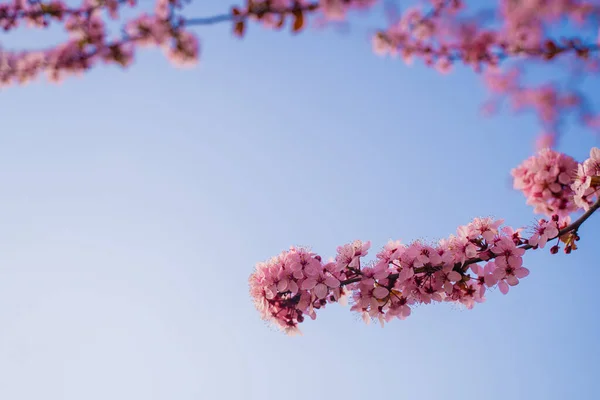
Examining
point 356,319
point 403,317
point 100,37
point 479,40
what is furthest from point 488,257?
point 100,37

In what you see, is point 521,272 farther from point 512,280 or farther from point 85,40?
point 85,40

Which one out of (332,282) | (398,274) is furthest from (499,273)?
(332,282)

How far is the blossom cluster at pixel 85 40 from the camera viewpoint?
6.68m

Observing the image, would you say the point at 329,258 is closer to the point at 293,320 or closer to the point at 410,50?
the point at 293,320

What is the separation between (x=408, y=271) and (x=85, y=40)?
22.5 ft

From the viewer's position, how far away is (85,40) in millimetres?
7258

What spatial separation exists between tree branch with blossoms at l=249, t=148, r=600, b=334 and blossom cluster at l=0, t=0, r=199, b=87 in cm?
461

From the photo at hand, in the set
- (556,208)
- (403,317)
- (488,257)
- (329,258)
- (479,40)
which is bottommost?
(403,317)

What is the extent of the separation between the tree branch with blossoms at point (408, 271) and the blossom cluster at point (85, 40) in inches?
181

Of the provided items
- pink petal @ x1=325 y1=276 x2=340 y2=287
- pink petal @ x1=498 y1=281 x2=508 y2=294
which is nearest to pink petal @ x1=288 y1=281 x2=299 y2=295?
pink petal @ x1=325 y1=276 x2=340 y2=287

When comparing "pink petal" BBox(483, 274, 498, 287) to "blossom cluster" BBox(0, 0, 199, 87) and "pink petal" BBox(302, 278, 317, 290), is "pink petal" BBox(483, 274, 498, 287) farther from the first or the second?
"blossom cluster" BBox(0, 0, 199, 87)

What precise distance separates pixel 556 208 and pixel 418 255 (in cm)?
243

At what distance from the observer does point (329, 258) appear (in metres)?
3.47

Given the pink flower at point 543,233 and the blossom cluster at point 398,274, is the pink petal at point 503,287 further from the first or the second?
the pink flower at point 543,233
